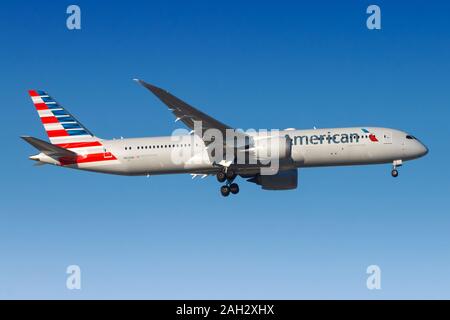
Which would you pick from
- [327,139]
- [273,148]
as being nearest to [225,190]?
[273,148]

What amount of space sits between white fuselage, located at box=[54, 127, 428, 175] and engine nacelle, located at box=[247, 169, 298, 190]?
128 inches

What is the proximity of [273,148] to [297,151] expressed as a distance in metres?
2.06

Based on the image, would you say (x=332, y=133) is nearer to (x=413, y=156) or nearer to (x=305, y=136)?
(x=305, y=136)

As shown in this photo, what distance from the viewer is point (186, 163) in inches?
2245

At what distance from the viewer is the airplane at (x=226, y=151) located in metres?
55.5

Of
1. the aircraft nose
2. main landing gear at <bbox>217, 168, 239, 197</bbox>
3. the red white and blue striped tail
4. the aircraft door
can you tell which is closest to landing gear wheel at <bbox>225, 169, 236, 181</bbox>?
main landing gear at <bbox>217, 168, 239, 197</bbox>

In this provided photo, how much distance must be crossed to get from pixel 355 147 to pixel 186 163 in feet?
39.7

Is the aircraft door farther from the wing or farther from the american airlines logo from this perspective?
the wing

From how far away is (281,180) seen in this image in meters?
60.8

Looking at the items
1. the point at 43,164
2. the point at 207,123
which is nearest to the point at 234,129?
the point at 207,123

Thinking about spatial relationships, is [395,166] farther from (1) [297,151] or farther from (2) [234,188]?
(2) [234,188]

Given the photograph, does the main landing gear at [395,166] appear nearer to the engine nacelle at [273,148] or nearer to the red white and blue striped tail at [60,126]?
the engine nacelle at [273,148]

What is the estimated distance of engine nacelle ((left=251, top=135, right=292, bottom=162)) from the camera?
178ft

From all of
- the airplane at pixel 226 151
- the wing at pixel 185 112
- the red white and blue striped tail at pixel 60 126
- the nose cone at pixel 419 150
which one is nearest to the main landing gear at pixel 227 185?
the airplane at pixel 226 151
